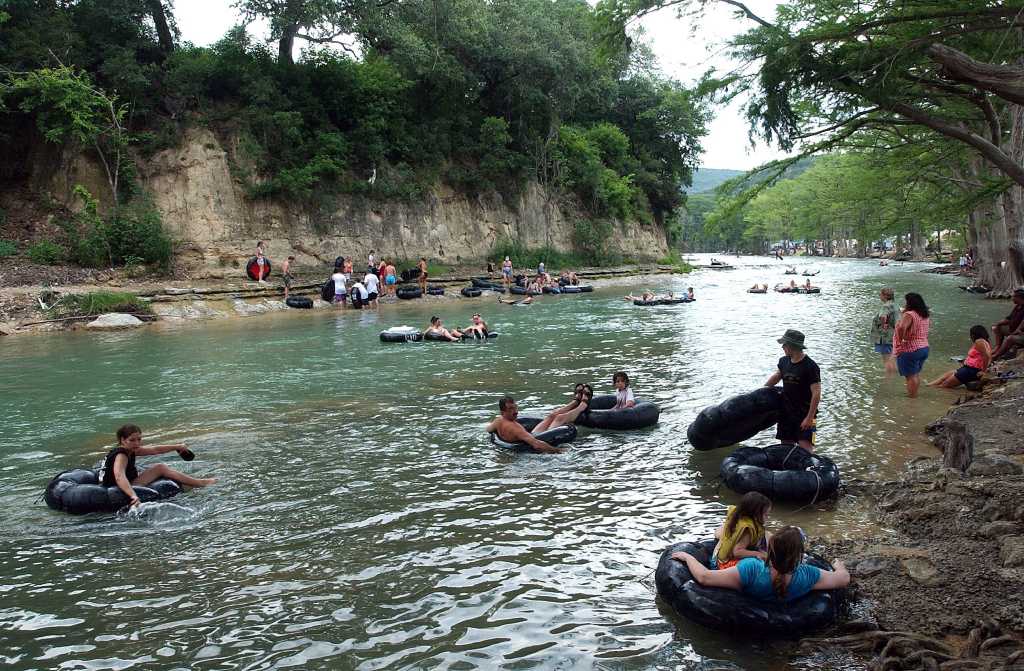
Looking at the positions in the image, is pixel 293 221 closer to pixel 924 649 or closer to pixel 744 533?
pixel 744 533

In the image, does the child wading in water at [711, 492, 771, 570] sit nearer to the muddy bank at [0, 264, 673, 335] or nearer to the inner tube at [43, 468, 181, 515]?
the inner tube at [43, 468, 181, 515]

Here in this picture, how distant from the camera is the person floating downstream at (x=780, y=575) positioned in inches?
206

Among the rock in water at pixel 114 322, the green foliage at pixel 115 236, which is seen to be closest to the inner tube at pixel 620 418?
the rock in water at pixel 114 322

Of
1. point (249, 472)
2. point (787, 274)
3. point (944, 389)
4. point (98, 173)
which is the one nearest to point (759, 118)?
point (944, 389)

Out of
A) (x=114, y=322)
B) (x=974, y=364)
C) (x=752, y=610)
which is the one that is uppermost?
(x=114, y=322)

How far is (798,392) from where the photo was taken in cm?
871

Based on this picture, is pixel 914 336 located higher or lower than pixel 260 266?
lower

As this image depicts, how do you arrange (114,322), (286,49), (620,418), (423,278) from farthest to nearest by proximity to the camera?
(286,49)
(423,278)
(114,322)
(620,418)

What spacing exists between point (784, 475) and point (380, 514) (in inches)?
173

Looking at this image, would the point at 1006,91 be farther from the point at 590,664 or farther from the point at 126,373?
the point at 126,373

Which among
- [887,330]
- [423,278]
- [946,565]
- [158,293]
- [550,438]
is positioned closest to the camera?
[946,565]

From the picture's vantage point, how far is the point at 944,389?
43.6ft

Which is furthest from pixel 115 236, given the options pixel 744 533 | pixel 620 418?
pixel 744 533

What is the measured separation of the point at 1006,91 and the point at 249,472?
9764mm
